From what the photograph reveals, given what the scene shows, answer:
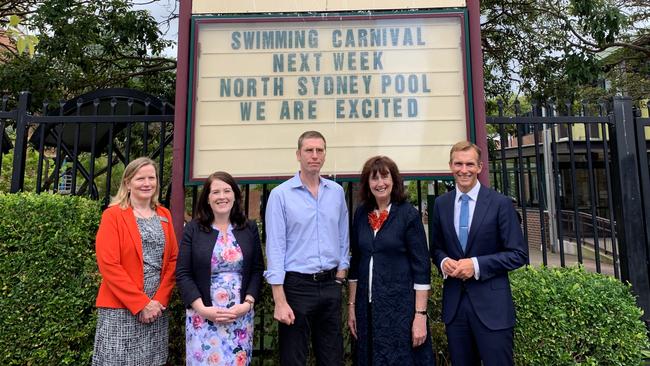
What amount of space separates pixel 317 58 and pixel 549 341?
118 inches

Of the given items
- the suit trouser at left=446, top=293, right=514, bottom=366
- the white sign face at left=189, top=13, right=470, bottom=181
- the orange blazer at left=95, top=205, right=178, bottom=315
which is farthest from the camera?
the white sign face at left=189, top=13, right=470, bottom=181

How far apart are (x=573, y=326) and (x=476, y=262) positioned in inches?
51.8

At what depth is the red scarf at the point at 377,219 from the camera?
8.62 feet

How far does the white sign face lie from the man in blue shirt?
100 centimetres

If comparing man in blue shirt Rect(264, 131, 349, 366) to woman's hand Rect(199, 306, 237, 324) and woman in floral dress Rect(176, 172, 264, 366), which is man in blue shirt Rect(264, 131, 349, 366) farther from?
woman's hand Rect(199, 306, 237, 324)

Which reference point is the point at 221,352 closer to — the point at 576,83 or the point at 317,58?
the point at 317,58

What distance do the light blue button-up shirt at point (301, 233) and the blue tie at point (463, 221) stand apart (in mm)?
744

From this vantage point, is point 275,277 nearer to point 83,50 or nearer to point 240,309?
point 240,309

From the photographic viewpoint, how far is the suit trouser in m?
2.39

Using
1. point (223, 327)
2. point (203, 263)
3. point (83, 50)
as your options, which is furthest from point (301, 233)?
point (83, 50)

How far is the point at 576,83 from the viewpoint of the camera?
7.31 meters

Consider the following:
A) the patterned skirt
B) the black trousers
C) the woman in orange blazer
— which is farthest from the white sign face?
the patterned skirt

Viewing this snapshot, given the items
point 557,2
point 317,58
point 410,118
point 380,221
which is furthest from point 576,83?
point 380,221

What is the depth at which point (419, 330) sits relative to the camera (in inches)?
98.7
